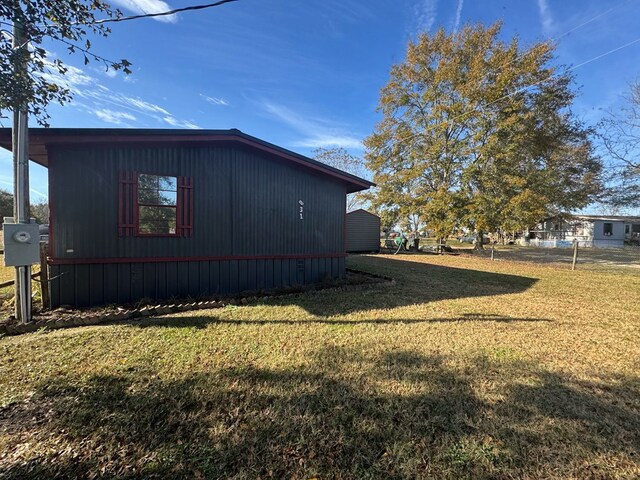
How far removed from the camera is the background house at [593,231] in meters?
30.2

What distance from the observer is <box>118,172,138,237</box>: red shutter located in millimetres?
5273

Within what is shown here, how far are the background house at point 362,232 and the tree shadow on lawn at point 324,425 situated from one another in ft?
48.0

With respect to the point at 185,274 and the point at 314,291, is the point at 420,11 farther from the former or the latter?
the point at 185,274

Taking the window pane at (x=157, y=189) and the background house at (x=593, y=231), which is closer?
the window pane at (x=157, y=189)

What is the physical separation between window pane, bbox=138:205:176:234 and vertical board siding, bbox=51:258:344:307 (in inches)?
25.4

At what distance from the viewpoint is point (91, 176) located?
508 centimetres

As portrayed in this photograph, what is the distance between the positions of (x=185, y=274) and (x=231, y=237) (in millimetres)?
1150

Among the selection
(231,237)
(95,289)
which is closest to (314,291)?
(231,237)

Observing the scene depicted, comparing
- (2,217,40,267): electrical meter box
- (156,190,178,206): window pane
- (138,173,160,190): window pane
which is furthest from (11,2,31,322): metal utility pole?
(156,190,178,206): window pane

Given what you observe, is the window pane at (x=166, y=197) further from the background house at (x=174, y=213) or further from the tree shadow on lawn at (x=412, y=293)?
the tree shadow on lawn at (x=412, y=293)

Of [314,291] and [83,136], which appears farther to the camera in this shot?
[314,291]

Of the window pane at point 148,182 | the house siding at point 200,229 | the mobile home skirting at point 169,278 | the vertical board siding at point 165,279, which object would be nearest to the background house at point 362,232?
the house siding at point 200,229

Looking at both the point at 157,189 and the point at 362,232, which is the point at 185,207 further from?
the point at 362,232

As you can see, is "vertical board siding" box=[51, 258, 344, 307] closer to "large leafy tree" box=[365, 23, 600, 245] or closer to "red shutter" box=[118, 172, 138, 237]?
"red shutter" box=[118, 172, 138, 237]
